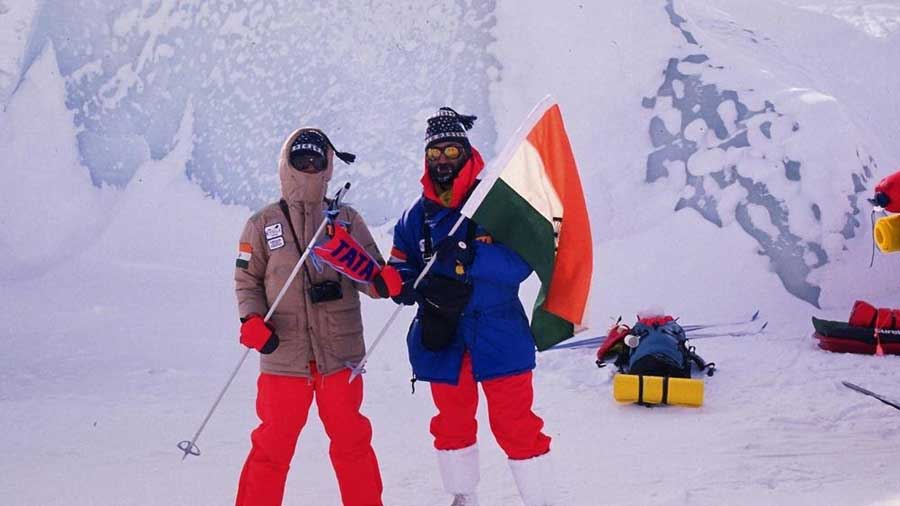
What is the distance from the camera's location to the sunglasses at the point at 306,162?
3.08 m

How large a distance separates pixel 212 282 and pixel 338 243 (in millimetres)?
4866

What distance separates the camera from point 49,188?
28.6ft

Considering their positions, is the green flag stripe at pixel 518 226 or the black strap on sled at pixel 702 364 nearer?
the green flag stripe at pixel 518 226

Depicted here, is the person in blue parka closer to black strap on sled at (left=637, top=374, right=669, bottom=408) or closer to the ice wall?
black strap on sled at (left=637, top=374, right=669, bottom=408)

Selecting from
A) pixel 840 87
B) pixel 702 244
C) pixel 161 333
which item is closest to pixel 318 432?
pixel 161 333

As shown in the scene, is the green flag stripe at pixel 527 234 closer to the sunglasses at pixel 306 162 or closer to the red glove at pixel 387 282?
the red glove at pixel 387 282

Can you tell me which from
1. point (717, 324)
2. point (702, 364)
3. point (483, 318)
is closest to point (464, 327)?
point (483, 318)

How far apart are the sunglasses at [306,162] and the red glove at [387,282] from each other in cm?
45

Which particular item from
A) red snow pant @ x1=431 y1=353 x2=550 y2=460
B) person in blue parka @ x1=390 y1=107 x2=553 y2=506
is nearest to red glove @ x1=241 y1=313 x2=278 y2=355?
person in blue parka @ x1=390 y1=107 x2=553 y2=506

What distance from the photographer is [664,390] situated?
4.67 meters

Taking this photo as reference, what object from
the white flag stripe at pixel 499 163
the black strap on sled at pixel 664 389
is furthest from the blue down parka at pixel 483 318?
the black strap on sled at pixel 664 389

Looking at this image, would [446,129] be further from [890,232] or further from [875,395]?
[875,395]

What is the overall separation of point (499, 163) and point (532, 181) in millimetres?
178

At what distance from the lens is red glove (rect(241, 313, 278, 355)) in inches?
113
